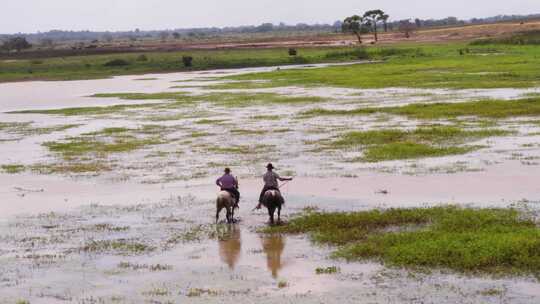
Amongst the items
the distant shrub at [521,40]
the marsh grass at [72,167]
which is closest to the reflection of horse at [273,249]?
the marsh grass at [72,167]

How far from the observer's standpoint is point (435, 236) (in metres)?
17.9

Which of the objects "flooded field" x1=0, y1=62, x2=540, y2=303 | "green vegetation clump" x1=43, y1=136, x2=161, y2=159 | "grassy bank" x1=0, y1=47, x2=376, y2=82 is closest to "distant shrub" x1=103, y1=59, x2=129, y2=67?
"grassy bank" x1=0, y1=47, x2=376, y2=82

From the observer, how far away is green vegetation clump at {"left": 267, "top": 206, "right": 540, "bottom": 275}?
16016 millimetres

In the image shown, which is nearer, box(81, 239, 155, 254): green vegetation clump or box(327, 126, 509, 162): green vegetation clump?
box(81, 239, 155, 254): green vegetation clump

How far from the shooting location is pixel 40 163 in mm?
32594

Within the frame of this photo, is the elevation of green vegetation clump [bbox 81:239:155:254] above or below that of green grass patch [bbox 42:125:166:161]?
above

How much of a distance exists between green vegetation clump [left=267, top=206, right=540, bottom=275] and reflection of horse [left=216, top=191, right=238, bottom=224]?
1.23 metres

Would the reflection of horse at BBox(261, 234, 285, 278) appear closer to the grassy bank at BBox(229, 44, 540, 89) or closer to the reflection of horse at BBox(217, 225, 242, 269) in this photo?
the reflection of horse at BBox(217, 225, 242, 269)

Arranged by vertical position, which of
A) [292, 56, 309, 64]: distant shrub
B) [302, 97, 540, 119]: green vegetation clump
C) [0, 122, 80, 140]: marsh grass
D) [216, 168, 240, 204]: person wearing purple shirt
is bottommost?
[292, 56, 309, 64]: distant shrub

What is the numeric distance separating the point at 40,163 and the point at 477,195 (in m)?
18.0

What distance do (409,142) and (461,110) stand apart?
11.0 m

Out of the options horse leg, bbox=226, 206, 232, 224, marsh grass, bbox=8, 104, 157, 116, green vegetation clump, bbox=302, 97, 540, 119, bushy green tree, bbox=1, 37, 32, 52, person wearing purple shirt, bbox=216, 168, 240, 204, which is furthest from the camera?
bushy green tree, bbox=1, 37, 32, 52

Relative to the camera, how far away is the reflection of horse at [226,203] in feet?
66.2

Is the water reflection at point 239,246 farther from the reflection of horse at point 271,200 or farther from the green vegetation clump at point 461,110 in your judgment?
the green vegetation clump at point 461,110
